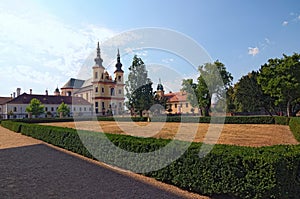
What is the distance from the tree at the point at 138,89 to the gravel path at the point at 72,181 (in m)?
32.1

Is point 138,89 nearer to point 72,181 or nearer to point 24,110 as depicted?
point 24,110

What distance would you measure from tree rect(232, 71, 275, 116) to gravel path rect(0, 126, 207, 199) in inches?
1339

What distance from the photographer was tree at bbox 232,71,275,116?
36.8m

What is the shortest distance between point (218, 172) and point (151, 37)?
7.13 metres

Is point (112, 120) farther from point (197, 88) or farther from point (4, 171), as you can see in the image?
point (4, 171)

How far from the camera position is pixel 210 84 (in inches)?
1631

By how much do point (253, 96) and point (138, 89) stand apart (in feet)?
62.8

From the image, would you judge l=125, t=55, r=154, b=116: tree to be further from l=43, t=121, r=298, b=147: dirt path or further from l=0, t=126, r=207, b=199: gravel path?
l=0, t=126, r=207, b=199: gravel path

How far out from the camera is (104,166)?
26.9 ft

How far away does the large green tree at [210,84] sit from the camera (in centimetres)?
4162

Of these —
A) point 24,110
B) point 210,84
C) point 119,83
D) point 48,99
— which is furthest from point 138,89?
point 48,99

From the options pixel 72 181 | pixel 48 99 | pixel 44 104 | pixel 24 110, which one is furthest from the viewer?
pixel 48 99

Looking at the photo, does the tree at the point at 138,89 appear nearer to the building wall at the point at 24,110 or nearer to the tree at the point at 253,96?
the tree at the point at 253,96

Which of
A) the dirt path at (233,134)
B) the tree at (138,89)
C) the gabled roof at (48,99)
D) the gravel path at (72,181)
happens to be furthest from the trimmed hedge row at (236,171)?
the gabled roof at (48,99)
